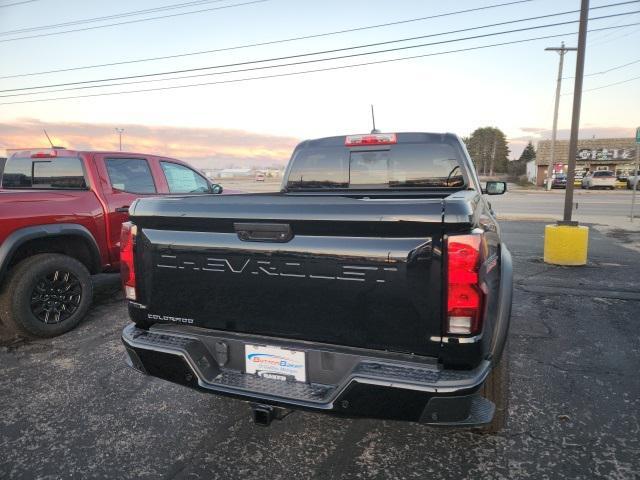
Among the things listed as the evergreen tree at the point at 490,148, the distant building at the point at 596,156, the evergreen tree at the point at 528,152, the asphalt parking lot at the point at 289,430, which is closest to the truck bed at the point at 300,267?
the asphalt parking lot at the point at 289,430

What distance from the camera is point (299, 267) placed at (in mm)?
2164

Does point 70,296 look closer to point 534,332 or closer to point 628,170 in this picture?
point 534,332

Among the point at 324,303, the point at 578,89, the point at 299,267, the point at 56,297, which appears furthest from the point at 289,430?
the point at 578,89

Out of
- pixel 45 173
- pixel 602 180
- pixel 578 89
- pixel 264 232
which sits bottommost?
pixel 602 180

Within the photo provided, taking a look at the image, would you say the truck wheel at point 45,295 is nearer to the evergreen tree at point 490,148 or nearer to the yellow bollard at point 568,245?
the yellow bollard at point 568,245

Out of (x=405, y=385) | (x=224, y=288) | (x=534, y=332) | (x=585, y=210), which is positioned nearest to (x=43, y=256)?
(x=224, y=288)

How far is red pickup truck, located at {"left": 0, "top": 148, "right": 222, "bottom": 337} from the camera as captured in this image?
4320 millimetres

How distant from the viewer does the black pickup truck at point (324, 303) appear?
76.7 inches

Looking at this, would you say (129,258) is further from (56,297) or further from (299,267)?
(56,297)

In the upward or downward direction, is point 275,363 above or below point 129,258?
→ below

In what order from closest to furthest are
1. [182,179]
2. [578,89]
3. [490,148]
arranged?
[182,179]
[578,89]
[490,148]

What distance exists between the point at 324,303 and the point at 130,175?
4363 millimetres

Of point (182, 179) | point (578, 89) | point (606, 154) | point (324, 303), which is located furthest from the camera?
point (606, 154)

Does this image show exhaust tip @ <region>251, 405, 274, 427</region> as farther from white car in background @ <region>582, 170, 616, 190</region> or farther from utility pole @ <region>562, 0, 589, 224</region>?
white car in background @ <region>582, 170, 616, 190</region>
